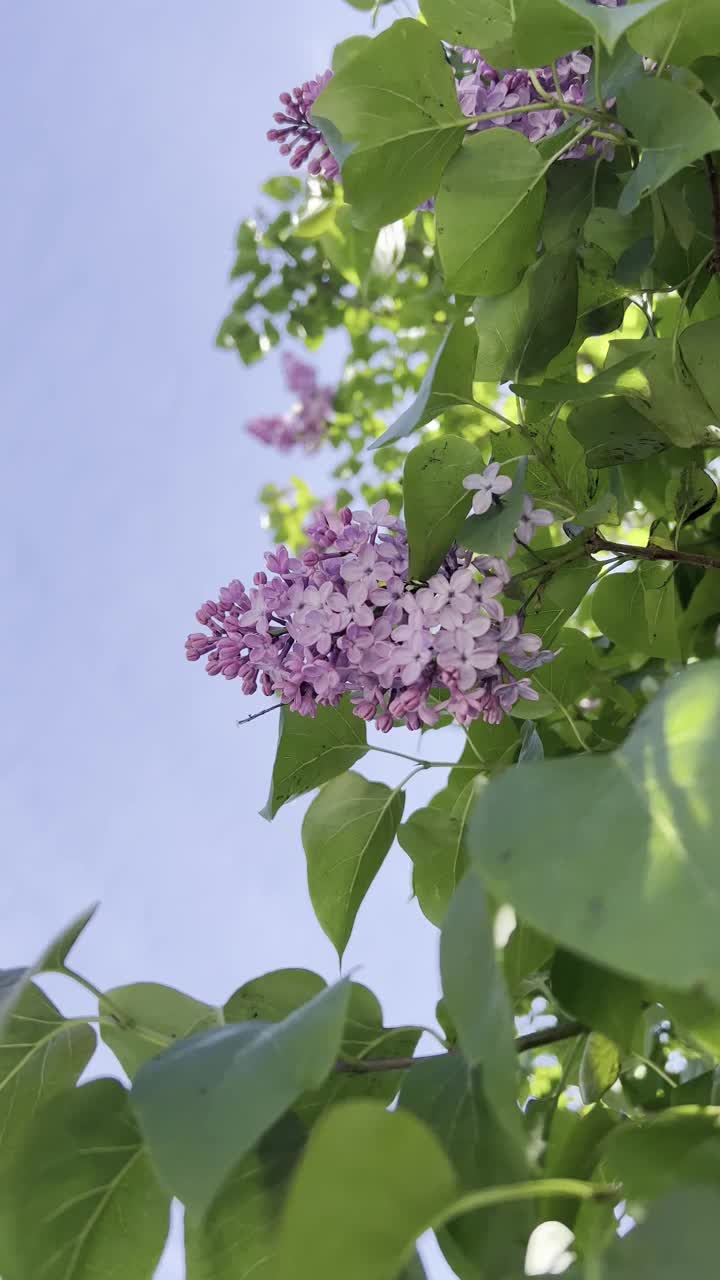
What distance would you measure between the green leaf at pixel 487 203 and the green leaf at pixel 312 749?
0.93ft

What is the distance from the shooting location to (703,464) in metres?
0.77

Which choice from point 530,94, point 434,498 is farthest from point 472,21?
point 434,498

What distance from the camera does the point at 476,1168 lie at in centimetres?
41

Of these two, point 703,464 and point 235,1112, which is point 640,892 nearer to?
point 235,1112

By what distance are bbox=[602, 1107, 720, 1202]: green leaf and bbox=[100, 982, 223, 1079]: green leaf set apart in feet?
0.62

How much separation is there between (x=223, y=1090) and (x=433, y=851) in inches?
11.2

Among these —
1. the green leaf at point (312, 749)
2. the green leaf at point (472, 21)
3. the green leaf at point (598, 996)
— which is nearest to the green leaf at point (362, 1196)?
the green leaf at point (598, 996)

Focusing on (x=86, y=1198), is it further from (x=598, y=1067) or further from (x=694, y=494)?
(x=694, y=494)

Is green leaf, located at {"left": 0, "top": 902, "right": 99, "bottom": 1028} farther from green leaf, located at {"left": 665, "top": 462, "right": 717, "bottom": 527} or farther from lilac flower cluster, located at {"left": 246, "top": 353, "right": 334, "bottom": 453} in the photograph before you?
lilac flower cluster, located at {"left": 246, "top": 353, "right": 334, "bottom": 453}

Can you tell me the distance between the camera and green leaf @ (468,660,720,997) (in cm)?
29

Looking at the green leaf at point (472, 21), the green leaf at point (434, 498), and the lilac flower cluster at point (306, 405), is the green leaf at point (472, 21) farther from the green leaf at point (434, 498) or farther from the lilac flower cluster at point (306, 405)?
the lilac flower cluster at point (306, 405)

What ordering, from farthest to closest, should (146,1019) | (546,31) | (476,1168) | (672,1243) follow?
1. (546,31)
2. (146,1019)
3. (476,1168)
4. (672,1243)

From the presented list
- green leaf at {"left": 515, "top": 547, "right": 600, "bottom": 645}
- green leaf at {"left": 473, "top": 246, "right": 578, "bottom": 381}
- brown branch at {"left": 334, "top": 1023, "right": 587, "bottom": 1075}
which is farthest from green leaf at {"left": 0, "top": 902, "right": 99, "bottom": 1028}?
green leaf at {"left": 473, "top": 246, "right": 578, "bottom": 381}

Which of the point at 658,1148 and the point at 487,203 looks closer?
the point at 658,1148
